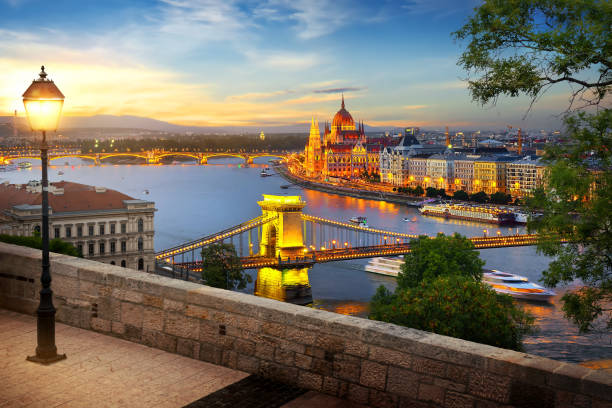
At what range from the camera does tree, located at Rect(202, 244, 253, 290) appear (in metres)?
21.8

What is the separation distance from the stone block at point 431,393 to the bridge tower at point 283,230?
83.4ft

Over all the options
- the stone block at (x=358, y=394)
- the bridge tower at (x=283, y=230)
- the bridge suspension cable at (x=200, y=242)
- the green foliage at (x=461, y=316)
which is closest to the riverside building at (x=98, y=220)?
the bridge suspension cable at (x=200, y=242)

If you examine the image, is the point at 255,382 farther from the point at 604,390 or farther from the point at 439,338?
the point at 604,390

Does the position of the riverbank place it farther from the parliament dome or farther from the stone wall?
the stone wall

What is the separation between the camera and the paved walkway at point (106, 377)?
8.33 ft

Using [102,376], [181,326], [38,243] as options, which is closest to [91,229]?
[38,243]

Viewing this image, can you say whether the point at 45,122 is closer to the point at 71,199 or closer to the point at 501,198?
the point at 71,199

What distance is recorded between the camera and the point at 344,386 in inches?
101

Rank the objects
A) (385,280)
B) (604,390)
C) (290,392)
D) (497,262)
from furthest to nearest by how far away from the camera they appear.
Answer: (497,262)
(385,280)
(290,392)
(604,390)

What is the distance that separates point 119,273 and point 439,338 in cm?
161

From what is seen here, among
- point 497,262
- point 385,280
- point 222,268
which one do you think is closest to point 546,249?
point 222,268

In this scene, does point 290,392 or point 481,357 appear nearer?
point 481,357

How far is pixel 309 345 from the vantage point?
2633 mm

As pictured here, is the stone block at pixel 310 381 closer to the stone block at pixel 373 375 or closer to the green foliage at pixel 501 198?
the stone block at pixel 373 375
